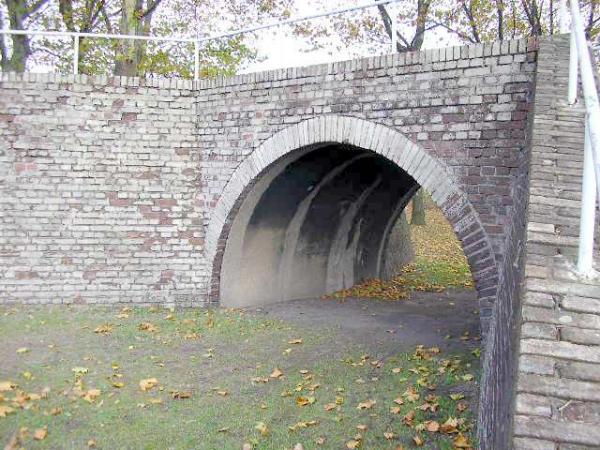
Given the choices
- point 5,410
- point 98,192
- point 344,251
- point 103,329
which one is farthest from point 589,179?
point 344,251

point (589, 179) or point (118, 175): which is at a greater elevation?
point (118, 175)

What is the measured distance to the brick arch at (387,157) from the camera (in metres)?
5.84

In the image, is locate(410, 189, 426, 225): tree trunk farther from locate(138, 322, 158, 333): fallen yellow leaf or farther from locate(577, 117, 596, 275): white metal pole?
locate(577, 117, 596, 275): white metal pole

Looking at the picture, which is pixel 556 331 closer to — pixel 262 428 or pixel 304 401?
pixel 262 428

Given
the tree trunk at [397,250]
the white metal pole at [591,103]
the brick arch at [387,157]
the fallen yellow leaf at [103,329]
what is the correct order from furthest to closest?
1. the tree trunk at [397,250]
2. the fallen yellow leaf at [103,329]
3. the brick arch at [387,157]
4. the white metal pole at [591,103]

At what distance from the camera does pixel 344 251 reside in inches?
456

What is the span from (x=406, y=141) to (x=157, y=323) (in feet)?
14.0

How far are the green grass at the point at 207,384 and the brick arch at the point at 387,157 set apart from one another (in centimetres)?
102

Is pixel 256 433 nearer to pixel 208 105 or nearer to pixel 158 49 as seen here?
pixel 208 105

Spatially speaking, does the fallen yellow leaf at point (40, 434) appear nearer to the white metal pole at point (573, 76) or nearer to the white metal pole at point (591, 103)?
the white metal pole at point (591, 103)

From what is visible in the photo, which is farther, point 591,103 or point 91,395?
point 91,395

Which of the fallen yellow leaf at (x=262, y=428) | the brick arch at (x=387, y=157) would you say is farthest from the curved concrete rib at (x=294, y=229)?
the fallen yellow leaf at (x=262, y=428)

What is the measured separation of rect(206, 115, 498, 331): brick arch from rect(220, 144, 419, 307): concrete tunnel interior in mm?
178

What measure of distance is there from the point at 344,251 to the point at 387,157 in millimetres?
5030
